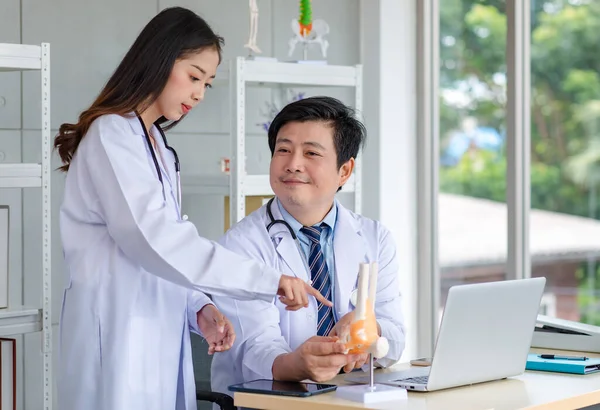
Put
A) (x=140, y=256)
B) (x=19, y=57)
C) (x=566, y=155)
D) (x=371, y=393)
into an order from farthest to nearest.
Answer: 1. (x=566, y=155)
2. (x=19, y=57)
3. (x=140, y=256)
4. (x=371, y=393)

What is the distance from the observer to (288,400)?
1788 millimetres

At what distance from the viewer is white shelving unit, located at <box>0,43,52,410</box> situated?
279cm

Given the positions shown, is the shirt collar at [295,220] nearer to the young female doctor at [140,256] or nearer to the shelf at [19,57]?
the young female doctor at [140,256]

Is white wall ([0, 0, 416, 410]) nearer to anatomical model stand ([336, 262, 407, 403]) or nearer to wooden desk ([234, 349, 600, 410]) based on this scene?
wooden desk ([234, 349, 600, 410])

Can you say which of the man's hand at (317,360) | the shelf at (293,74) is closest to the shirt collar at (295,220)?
the man's hand at (317,360)

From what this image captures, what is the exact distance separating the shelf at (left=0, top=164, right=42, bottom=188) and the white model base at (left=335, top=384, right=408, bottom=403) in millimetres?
1371

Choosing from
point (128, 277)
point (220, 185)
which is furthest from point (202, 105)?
point (128, 277)

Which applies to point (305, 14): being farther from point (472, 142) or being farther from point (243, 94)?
point (472, 142)

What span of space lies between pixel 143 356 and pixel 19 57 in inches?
43.7

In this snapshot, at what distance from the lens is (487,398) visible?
185cm

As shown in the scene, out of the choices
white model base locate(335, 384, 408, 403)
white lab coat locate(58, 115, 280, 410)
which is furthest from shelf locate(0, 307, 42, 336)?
white model base locate(335, 384, 408, 403)

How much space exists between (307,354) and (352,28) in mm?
2376

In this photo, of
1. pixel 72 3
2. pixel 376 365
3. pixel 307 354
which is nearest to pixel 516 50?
pixel 72 3

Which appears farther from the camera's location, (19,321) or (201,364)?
(19,321)
